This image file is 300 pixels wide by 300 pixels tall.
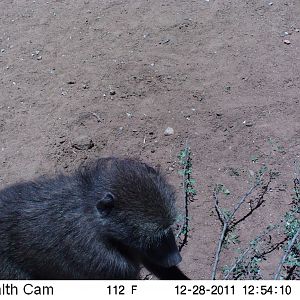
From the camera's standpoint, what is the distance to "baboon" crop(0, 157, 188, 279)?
10.6 feet

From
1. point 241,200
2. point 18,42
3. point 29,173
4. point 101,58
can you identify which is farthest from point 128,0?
point 241,200

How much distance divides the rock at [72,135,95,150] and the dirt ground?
0.01m

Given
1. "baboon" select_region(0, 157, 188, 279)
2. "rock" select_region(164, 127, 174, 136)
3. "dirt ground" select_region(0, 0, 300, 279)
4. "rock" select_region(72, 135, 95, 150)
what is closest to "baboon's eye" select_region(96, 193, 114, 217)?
"baboon" select_region(0, 157, 188, 279)

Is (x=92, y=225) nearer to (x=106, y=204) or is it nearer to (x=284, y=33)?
(x=106, y=204)

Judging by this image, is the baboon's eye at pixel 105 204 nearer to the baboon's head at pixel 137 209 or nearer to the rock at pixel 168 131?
the baboon's head at pixel 137 209

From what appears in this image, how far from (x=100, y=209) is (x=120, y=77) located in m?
2.59

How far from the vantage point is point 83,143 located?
5.06 meters

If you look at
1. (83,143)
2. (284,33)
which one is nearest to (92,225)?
(83,143)

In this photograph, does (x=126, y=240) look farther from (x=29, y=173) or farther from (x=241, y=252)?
(x=29, y=173)

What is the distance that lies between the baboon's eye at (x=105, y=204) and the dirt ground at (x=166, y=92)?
4.25 ft

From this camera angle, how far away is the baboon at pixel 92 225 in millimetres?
3242

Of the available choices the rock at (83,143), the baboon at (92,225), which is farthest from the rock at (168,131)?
the baboon at (92,225)

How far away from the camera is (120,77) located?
18.4 feet

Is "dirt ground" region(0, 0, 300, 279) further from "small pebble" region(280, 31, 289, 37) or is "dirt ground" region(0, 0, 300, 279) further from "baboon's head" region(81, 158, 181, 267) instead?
"baboon's head" region(81, 158, 181, 267)
